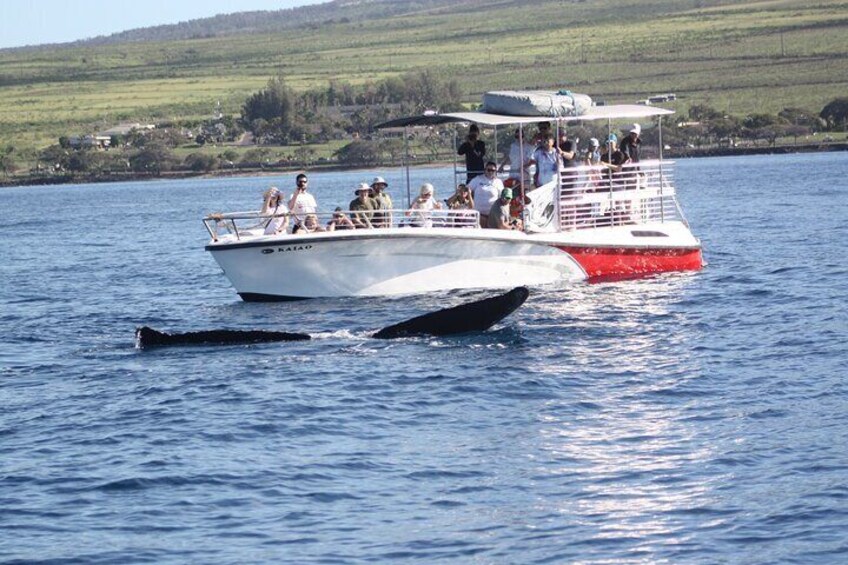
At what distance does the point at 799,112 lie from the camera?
151125mm

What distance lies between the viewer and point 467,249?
1169 inches

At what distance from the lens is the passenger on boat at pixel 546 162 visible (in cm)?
3122

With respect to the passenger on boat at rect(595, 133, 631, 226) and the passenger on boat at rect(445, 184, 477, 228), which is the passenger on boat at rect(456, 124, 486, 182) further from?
the passenger on boat at rect(595, 133, 631, 226)

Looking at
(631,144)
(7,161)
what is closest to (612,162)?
(631,144)

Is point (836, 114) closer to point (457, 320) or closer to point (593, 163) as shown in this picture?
point (593, 163)

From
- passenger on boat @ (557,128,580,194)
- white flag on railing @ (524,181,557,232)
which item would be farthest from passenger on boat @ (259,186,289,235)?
passenger on boat @ (557,128,580,194)

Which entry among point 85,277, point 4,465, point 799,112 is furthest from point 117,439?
point 799,112

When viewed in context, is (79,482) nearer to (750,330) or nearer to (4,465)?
(4,465)

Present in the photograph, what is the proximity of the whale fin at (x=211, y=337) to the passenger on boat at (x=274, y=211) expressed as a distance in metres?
4.94

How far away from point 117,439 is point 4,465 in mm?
1501

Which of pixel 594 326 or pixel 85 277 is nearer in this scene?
pixel 594 326

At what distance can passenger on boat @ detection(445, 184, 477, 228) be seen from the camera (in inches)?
1188

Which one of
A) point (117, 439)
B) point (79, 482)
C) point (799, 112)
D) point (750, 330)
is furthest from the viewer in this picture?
point (799, 112)

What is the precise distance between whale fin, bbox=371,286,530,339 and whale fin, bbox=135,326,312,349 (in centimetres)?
144
